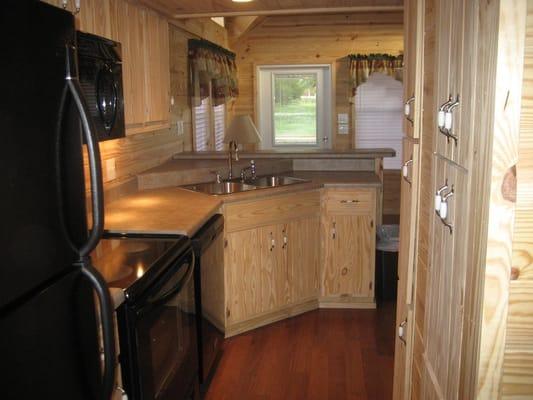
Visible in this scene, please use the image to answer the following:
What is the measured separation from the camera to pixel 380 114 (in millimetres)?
6852

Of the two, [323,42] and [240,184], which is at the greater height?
[323,42]

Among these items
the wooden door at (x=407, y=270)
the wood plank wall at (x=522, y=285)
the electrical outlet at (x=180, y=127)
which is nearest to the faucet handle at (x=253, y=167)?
the electrical outlet at (x=180, y=127)

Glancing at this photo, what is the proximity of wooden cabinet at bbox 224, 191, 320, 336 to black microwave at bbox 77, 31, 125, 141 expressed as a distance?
42.1 inches

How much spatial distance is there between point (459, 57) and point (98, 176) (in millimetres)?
851

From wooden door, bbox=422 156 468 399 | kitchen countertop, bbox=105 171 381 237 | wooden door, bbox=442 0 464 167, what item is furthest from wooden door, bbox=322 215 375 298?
wooden door, bbox=442 0 464 167

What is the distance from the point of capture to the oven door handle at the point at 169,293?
1731 mm

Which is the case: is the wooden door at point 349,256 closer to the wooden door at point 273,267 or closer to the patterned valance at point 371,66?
the wooden door at point 273,267

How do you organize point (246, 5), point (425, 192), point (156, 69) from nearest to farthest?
point (425, 192), point (156, 69), point (246, 5)

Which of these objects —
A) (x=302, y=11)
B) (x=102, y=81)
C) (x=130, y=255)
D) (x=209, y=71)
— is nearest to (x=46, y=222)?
(x=130, y=255)

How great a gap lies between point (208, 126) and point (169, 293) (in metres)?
3.84

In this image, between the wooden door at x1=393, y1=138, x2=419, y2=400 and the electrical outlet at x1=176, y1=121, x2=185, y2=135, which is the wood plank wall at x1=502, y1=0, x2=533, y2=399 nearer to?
the wooden door at x1=393, y1=138, x2=419, y2=400

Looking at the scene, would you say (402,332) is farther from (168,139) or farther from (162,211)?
(168,139)

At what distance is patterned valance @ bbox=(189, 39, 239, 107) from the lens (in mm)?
4742

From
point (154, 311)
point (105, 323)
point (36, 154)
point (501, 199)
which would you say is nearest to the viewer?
point (501, 199)
